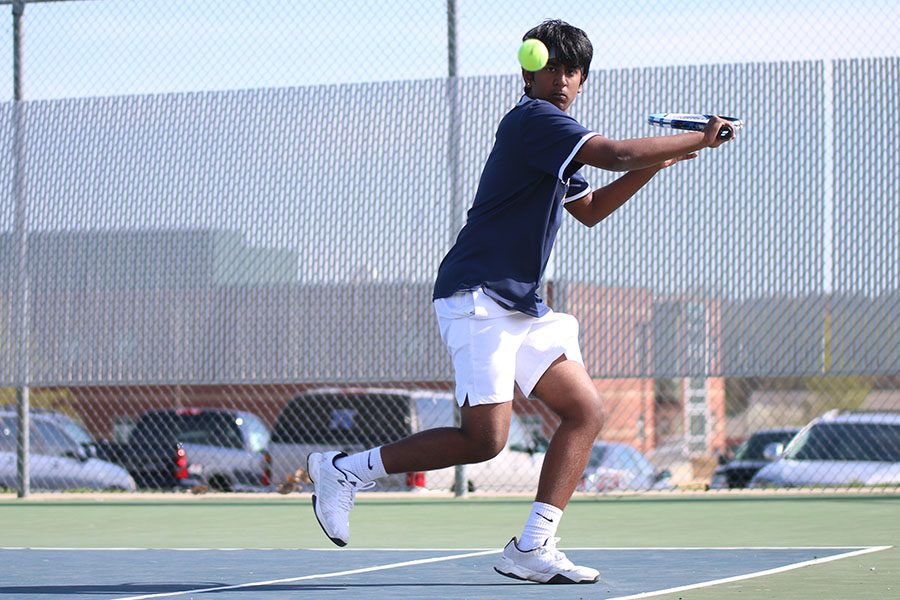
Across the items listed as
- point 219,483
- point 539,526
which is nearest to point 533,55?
point 539,526

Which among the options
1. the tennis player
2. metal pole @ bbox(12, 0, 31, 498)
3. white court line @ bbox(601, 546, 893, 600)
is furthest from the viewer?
metal pole @ bbox(12, 0, 31, 498)

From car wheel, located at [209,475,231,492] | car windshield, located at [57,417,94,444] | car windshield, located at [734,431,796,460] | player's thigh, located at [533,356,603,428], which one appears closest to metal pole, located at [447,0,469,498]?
player's thigh, located at [533,356,603,428]

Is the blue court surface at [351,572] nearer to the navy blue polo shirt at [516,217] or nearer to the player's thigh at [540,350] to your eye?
the player's thigh at [540,350]

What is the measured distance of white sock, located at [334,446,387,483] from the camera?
17.4 ft

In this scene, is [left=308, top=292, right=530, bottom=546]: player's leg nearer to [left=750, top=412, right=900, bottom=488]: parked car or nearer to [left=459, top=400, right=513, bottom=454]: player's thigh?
→ [left=459, top=400, right=513, bottom=454]: player's thigh

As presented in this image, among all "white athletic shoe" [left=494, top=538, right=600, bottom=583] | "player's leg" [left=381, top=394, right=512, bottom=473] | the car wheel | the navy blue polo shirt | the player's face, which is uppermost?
the player's face

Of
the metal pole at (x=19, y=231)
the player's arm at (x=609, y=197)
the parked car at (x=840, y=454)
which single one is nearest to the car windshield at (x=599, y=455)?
the parked car at (x=840, y=454)

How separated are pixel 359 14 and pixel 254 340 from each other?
2.26m

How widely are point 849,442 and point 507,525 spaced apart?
8.07 m

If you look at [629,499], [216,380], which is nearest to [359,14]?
[216,380]

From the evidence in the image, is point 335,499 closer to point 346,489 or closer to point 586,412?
point 346,489

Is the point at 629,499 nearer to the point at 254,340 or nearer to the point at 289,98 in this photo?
the point at 254,340

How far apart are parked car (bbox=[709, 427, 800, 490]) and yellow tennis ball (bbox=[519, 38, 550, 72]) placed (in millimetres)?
10049

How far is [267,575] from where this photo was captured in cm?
558
